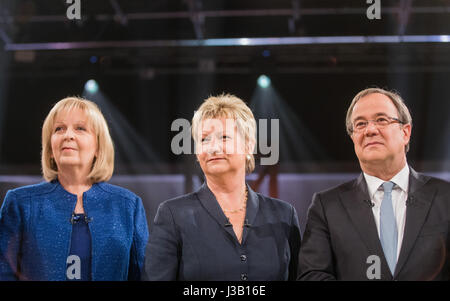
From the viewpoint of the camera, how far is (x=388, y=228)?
2535 millimetres

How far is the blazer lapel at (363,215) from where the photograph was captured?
2488 millimetres

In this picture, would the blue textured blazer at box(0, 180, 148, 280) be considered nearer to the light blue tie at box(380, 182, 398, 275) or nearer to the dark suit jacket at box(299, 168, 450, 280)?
the dark suit jacket at box(299, 168, 450, 280)

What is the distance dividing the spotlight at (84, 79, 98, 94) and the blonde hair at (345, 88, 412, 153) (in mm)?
1625

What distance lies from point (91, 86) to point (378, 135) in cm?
186

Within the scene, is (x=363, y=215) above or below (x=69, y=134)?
below

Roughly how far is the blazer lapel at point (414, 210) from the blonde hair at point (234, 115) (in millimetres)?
867

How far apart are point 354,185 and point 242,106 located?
0.74 m

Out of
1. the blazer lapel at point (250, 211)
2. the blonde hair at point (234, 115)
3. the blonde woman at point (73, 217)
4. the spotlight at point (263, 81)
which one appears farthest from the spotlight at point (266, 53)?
the blonde woman at point (73, 217)

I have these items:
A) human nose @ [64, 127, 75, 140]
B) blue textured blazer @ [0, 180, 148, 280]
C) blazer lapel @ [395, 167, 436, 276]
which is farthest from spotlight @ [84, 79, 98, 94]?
blazer lapel @ [395, 167, 436, 276]

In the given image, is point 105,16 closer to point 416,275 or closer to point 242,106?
point 242,106

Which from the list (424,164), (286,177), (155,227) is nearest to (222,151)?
(155,227)

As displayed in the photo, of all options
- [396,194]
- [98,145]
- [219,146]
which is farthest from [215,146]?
[396,194]

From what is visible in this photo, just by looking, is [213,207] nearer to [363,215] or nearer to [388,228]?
[363,215]

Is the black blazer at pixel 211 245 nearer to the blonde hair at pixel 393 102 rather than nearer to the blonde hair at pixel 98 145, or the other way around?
the blonde hair at pixel 98 145
